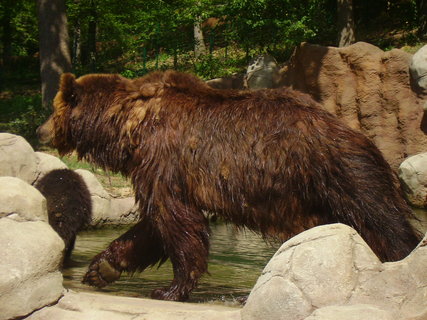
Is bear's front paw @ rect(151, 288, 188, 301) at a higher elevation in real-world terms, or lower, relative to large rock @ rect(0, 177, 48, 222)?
lower

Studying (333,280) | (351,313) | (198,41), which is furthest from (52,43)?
(351,313)

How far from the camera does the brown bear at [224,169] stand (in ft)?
17.4

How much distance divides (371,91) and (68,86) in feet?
34.6

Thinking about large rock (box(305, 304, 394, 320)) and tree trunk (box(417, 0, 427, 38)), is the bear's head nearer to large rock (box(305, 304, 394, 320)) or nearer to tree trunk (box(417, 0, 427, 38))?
large rock (box(305, 304, 394, 320))

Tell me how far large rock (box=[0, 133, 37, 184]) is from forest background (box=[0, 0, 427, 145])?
8500 millimetres

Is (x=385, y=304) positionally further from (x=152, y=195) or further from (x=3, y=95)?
(x=3, y=95)

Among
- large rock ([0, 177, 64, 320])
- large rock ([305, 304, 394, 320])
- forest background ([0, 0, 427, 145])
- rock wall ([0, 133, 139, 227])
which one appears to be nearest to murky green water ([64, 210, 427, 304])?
rock wall ([0, 133, 139, 227])

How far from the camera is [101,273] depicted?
20.6 feet

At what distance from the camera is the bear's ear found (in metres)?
6.33

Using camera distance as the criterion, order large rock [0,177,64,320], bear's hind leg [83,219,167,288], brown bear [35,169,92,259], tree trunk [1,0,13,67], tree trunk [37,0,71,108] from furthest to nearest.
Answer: tree trunk [1,0,13,67] < tree trunk [37,0,71,108] < brown bear [35,169,92,259] < bear's hind leg [83,219,167,288] < large rock [0,177,64,320]

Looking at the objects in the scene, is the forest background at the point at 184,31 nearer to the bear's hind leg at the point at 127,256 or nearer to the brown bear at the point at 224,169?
the bear's hind leg at the point at 127,256

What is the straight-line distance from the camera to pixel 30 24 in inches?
1341

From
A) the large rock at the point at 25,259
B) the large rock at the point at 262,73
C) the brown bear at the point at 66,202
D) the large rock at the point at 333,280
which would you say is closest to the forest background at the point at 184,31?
the large rock at the point at 262,73

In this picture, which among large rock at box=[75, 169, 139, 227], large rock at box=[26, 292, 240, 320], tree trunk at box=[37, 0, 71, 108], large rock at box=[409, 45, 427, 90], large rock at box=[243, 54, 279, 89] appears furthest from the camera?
large rock at box=[243, 54, 279, 89]
